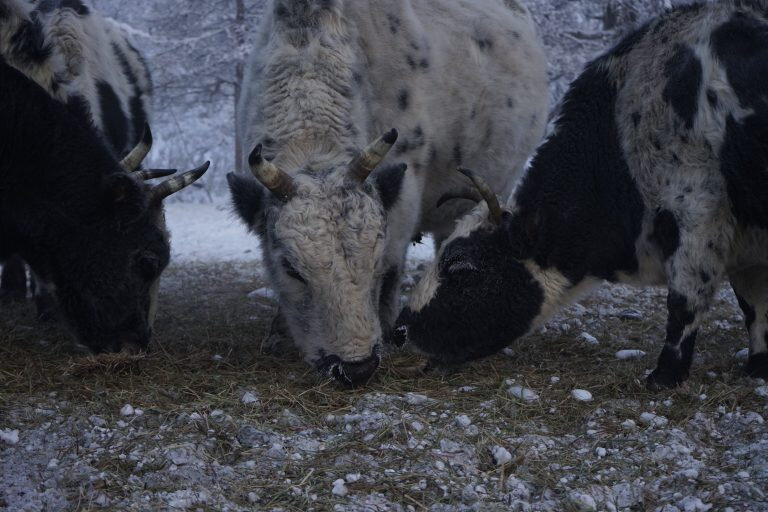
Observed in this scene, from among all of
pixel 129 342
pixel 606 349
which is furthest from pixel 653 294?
pixel 129 342

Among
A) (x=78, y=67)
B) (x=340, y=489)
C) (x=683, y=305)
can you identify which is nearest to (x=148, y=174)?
(x=78, y=67)

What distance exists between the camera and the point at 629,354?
20.1 ft

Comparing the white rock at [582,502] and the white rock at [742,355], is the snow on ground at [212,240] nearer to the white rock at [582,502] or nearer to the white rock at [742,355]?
the white rock at [742,355]

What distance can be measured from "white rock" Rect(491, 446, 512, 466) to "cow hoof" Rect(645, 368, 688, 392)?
141cm

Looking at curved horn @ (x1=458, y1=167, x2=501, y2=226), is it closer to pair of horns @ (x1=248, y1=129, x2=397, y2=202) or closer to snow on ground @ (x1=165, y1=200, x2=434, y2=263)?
pair of horns @ (x1=248, y1=129, x2=397, y2=202)

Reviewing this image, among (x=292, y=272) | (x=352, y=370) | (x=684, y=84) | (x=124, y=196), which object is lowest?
(x=352, y=370)

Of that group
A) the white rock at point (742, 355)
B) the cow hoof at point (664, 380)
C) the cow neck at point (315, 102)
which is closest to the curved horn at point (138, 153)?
the cow neck at point (315, 102)

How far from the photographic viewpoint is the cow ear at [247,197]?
5785 millimetres

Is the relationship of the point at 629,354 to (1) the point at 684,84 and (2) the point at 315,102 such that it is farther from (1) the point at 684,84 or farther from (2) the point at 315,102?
(2) the point at 315,102

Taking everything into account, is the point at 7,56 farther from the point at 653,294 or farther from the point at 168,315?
the point at 653,294

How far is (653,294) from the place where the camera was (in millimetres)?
9094

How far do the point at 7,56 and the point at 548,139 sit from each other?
148 inches

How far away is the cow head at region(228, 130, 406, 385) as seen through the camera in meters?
5.31

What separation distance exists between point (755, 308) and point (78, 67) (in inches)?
237
